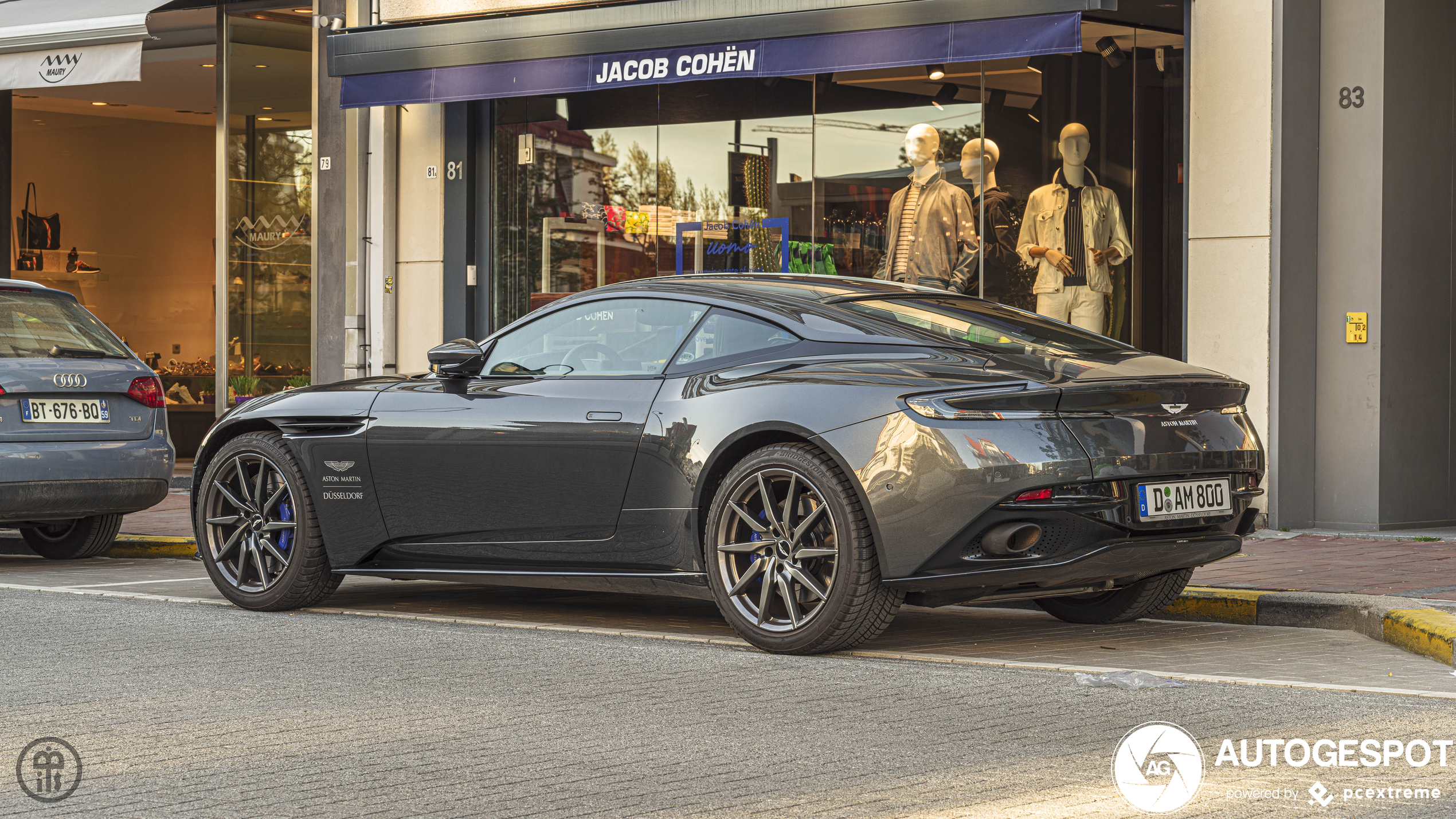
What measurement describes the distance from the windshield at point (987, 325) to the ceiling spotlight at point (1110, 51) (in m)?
5.78

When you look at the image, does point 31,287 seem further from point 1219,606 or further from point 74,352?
point 1219,606

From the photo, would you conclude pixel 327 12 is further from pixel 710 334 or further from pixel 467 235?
pixel 710 334

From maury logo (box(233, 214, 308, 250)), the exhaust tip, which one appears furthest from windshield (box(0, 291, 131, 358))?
maury logo (box(233, 214, 308, 250))

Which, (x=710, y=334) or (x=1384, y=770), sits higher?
(x=710, y=334)

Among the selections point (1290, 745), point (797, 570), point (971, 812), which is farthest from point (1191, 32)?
point (971, 812)

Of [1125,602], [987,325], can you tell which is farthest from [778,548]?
[1125,602]

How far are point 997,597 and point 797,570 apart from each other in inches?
27.7

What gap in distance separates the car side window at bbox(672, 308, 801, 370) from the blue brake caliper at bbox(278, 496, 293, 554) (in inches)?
80.2

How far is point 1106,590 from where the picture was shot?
20.6 ft

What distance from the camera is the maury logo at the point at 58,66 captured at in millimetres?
15258

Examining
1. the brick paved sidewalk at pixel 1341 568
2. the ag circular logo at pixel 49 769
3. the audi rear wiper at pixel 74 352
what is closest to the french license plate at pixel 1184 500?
the brick paved sidewalk at pixel 1341 568

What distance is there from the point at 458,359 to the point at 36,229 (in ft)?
55.2

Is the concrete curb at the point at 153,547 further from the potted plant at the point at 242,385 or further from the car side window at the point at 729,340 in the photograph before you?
the potted plant at the point at 242,385

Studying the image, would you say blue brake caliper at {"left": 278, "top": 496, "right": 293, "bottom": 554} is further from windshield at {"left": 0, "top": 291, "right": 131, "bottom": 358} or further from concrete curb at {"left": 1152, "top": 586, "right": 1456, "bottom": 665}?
concrete curb at {"left": 1152, "top": 586, "right": 1456, "bottom": 665}
